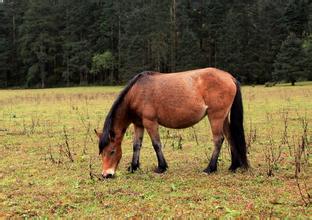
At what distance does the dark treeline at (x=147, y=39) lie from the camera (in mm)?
49688

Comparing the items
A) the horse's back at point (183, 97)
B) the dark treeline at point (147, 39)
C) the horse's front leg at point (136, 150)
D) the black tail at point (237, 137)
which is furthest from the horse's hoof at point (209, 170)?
the dark treeline at point (147, 39)

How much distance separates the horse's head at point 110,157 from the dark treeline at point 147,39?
36.7 metres

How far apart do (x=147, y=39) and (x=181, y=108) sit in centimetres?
4476

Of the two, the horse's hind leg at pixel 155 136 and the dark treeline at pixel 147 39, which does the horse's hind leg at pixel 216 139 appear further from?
the dark treeline at pixel 147 39

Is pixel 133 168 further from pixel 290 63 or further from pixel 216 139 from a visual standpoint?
pixel 290 63

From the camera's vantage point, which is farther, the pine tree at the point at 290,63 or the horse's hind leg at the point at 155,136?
the pine tree at the point at 290,63

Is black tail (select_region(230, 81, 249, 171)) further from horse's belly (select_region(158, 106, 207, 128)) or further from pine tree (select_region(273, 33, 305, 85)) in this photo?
pine tree (select_region(273, 33, 305, 85))

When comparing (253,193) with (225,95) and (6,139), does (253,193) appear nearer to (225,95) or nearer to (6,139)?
(225,95)

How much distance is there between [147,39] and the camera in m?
51.7

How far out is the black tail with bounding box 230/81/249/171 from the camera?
791 centimetres

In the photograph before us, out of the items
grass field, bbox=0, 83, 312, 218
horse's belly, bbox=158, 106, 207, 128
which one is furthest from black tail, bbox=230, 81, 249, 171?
horse's belly, bbox=158, 106, 207, 128

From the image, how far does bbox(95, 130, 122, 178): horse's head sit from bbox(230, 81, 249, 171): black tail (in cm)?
221

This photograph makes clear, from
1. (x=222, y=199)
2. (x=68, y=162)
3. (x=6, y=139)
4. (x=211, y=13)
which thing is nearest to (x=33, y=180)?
(x=68, y=162)

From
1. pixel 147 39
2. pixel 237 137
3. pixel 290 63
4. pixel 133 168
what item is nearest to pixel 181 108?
pixel 237 137
